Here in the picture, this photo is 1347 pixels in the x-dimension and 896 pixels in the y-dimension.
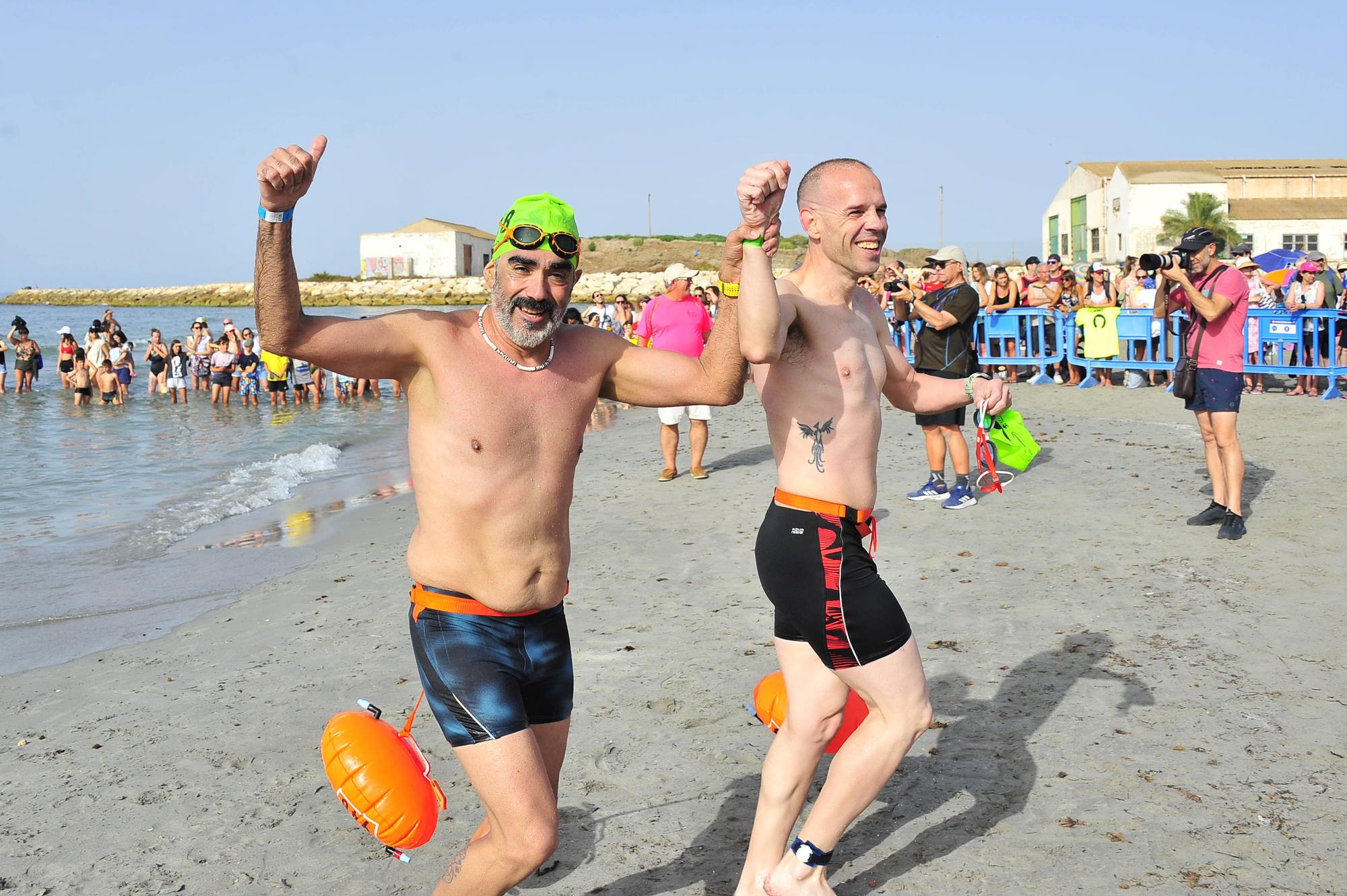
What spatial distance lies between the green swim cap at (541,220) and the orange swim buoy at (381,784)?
1369 millimetres

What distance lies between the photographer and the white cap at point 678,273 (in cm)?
1157

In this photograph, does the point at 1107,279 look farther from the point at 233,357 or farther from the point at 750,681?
the point at 233,357

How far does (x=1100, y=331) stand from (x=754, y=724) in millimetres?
14347

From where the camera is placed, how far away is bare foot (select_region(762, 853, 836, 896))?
3.46m

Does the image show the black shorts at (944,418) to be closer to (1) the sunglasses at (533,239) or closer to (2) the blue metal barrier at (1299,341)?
(1) the sunglasses at (533,239)

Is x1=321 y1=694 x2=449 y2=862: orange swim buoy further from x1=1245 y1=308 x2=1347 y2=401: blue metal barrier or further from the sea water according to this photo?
x1=1245 y1=308 x2=1347 y2=401: blue metal barrier

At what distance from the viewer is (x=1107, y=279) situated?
1844 centimetres

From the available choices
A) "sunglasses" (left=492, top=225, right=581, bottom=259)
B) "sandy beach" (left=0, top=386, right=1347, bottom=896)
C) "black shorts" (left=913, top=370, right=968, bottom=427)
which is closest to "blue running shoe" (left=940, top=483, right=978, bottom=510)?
"sandy beach" (left=0, top=386, right=1347, bottom=896)

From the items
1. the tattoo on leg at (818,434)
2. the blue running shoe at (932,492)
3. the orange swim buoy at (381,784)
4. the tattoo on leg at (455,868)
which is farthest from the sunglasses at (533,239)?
the blue running shoe at (932,492)

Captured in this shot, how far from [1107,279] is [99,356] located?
2097cm

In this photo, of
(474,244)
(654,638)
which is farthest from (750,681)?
(474,244)

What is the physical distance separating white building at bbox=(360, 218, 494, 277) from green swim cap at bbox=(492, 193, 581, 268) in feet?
327

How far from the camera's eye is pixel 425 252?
104 m

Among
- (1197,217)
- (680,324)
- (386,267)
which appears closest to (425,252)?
(386,267)
